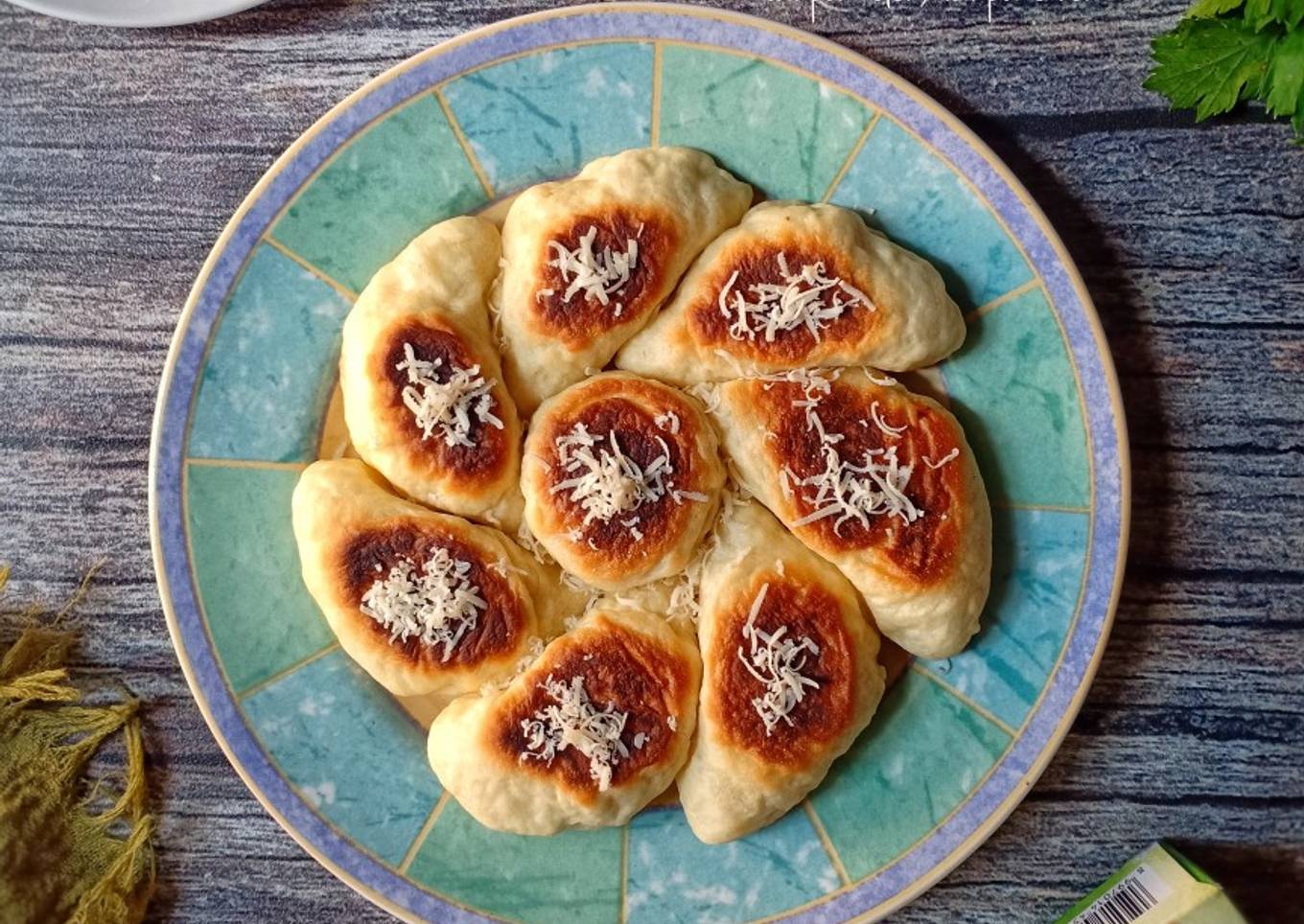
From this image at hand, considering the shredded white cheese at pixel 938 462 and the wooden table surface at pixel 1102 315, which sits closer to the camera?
the shredded white cheese at pixel 938 462

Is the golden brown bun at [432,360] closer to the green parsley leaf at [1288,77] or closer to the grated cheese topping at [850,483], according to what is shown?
the grated cheese topping at [850,483]

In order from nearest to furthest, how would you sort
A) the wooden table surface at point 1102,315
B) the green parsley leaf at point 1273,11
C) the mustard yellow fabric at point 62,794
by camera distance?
1. the green parsley leaf at point 1273,11
2. the wooden table surface at point 1102,315
3. the mustard yellow fabric at point 62,794

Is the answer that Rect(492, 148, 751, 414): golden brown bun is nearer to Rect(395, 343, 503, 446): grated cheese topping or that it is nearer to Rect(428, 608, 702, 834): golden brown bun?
Rect(395, 343, 503, 446): grated cheese topping

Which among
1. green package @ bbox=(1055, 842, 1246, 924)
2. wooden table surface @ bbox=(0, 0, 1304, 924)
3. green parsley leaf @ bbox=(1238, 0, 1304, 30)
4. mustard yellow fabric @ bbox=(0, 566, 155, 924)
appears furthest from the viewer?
mustard yellow fabric @ bbox=(0, 566, 155, 924)

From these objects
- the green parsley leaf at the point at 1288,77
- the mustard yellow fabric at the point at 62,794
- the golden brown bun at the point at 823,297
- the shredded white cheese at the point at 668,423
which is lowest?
the mustard yellow fabric at the point at 62,794

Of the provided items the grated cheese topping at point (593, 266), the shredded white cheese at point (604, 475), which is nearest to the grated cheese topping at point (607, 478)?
the shredded white cheese at point (604, 475)

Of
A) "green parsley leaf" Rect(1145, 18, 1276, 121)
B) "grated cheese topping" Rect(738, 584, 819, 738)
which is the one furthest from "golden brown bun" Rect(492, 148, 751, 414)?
"green parsley leaf" Rect(1145, 18, 1276, 121)

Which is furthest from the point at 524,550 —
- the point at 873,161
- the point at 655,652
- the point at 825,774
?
the point at 873,161
